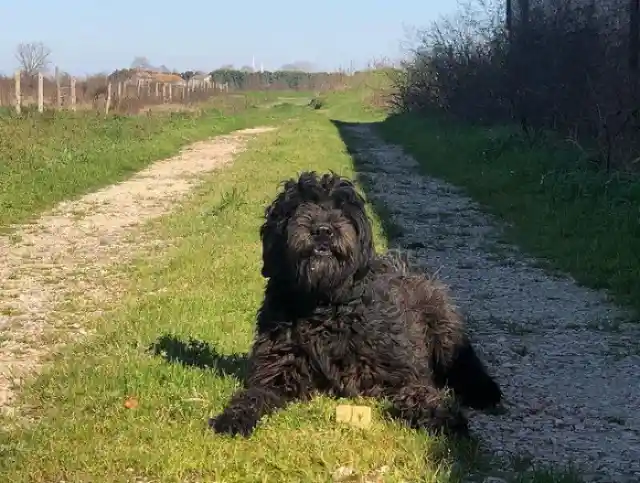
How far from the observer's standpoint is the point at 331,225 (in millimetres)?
4688

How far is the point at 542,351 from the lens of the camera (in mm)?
6719

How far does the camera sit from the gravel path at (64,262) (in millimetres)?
→ 6887

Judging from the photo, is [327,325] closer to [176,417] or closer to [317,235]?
[317,235]

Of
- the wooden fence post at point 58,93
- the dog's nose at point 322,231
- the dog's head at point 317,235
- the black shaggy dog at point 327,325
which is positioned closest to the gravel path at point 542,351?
the black shaggy dog at point 327,325

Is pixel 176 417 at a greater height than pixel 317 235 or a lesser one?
lesser

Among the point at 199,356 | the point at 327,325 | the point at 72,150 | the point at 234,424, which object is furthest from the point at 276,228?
the point at 72,150

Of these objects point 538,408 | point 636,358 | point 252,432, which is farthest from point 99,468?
point 636,358

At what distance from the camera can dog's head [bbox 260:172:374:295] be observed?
4656mm

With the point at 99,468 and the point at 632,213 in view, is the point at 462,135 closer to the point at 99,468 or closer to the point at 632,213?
the point at 632,213

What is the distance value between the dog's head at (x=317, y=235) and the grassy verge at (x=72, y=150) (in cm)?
832

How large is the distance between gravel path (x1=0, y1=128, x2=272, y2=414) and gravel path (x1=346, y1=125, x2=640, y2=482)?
10.2 feet

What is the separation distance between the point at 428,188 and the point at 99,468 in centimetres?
1265

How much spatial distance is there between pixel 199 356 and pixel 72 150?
49.3ft

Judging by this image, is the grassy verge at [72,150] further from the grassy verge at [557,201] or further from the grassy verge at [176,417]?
the grassy verge at [557,201]
